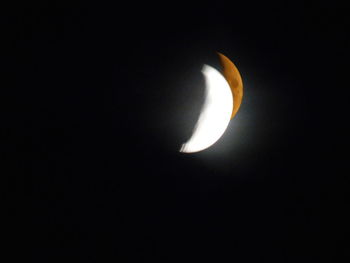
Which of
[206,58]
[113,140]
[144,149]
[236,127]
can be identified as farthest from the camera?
[236,127]

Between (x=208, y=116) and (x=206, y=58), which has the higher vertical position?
(x=206, y=58)

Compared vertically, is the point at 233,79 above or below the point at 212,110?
above

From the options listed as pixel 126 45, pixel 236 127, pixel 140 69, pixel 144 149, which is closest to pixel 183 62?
pixel 140 69

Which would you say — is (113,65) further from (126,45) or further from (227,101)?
(227,101)

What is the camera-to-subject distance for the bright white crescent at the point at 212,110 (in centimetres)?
155

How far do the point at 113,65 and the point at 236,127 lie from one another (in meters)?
1.31

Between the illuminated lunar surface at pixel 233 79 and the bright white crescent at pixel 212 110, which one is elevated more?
the illuminated lunar surface at pixel 233 79

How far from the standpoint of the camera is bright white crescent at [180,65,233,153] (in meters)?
1.55

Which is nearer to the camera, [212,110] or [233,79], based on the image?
[212,110]

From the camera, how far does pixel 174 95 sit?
150 centimetres

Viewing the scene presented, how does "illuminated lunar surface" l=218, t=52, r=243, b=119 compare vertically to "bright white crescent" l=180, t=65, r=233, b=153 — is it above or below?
above

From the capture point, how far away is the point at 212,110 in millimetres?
1565

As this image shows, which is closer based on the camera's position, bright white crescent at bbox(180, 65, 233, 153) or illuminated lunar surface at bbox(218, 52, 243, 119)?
bright white crescent at bbox(180, 65, 233, 153)

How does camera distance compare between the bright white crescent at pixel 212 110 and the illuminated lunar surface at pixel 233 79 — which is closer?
the bright white crescent at pixel 212 110
